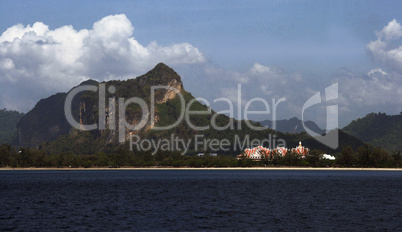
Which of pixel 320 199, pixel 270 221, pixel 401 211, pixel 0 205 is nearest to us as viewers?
pixel 270 221

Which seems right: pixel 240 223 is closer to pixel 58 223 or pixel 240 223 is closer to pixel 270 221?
pixel 270 221

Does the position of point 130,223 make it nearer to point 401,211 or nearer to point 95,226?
point 95,226

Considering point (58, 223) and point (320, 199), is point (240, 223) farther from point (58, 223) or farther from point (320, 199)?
point (320, 199)

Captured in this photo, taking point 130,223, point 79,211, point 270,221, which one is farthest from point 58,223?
point 270,221

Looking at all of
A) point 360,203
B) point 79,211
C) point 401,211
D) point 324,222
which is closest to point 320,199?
point 360,203

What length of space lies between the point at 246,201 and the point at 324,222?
29178 millimetres

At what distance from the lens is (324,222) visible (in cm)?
6094

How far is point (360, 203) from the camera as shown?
85312 mm

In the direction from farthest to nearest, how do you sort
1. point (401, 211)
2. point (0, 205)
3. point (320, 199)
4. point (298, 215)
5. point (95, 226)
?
point (320, 199), point (0, 205), point (401, 211), point (298, 215), point (95, 226)

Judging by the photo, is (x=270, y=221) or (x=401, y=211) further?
(x=401, y=211)

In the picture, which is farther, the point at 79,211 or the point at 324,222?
the point at 79,211

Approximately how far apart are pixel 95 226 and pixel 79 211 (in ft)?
55.6

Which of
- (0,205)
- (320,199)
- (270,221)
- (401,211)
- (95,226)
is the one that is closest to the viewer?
(95,226)

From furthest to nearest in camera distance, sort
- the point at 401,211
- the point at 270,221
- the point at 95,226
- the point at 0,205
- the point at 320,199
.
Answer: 1. the point at 320,199
2. the point at 0,205
3. the point at 401,211
4. the point at 270,221
5. the point at 95,226
